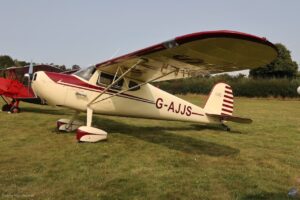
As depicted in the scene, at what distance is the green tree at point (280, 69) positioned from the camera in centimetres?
4538

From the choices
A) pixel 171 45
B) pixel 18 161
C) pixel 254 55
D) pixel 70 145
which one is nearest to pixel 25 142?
pixel 70 145

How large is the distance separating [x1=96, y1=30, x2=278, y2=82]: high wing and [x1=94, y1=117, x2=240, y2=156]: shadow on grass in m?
1.55

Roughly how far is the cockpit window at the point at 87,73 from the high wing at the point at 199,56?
0.22 metres

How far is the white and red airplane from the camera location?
17.2 feet

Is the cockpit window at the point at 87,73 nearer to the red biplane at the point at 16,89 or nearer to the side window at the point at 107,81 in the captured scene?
the side window at the point at 107,81

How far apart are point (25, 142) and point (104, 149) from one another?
→ 1.91 meters

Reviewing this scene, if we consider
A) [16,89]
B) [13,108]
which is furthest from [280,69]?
[13,108]

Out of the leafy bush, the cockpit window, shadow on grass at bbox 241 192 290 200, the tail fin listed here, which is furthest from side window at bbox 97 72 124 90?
the leafy bush

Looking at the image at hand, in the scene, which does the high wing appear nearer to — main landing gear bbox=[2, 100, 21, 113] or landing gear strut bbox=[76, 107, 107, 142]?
landing gear strut bbox=[76, 107, 107, 142]

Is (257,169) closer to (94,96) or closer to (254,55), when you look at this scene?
(254,55)

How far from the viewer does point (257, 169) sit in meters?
5.44

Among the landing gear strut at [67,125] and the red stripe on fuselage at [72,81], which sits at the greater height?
the red stripe on fuselage at [72,81]

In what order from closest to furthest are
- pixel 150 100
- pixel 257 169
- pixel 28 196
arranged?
1. pixel 28 196
2. pixel 257 169
3. pixel 150 100

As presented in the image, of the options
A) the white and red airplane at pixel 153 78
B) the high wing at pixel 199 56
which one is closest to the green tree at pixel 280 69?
the white and red airplane at pixel 153 78
